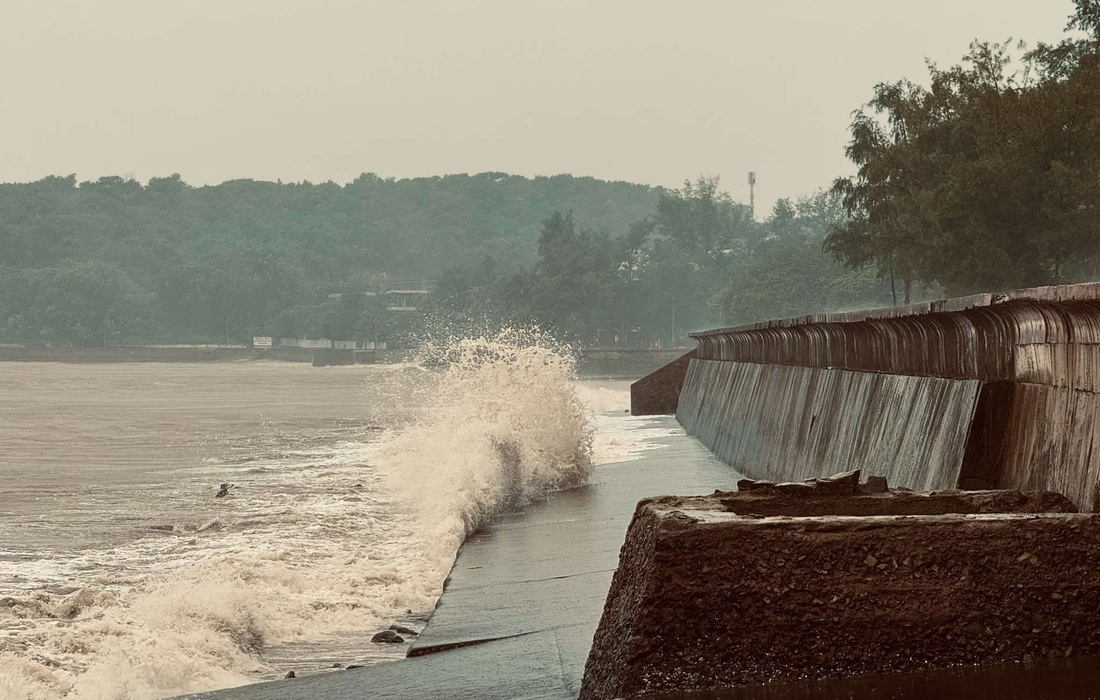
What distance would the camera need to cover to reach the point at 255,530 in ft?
48.6

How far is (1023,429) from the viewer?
273 inches

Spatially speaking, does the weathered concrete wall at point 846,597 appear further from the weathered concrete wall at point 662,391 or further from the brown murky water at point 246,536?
the weathered concrete wall at point 662,391

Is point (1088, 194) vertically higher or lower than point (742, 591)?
higher

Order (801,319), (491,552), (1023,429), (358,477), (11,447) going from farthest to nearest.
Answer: (11,447) → (358,477) → (801,319) → (491,552) → (1023,429)

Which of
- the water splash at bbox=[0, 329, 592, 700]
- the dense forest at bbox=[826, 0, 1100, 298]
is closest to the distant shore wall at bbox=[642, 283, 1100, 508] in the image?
the water splash at bbox=[0, 329, 592, 700]

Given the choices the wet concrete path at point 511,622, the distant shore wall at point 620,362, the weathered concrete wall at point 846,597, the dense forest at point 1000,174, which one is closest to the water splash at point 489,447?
the wet concrete path at point 511,622

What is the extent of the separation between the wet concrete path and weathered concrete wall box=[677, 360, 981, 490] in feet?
5.64

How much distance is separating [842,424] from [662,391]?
28.5m

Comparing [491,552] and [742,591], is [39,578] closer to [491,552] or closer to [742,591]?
[491,552]

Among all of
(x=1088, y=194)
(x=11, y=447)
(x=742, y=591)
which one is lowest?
(x=11, y=447)

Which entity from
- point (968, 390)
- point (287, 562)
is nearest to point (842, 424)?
point (968, 390)

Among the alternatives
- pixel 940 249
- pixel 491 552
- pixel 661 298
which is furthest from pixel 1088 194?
pixel 661 298

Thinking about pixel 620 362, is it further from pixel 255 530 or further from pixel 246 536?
pixel 246 536

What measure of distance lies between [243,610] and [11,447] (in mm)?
25259
